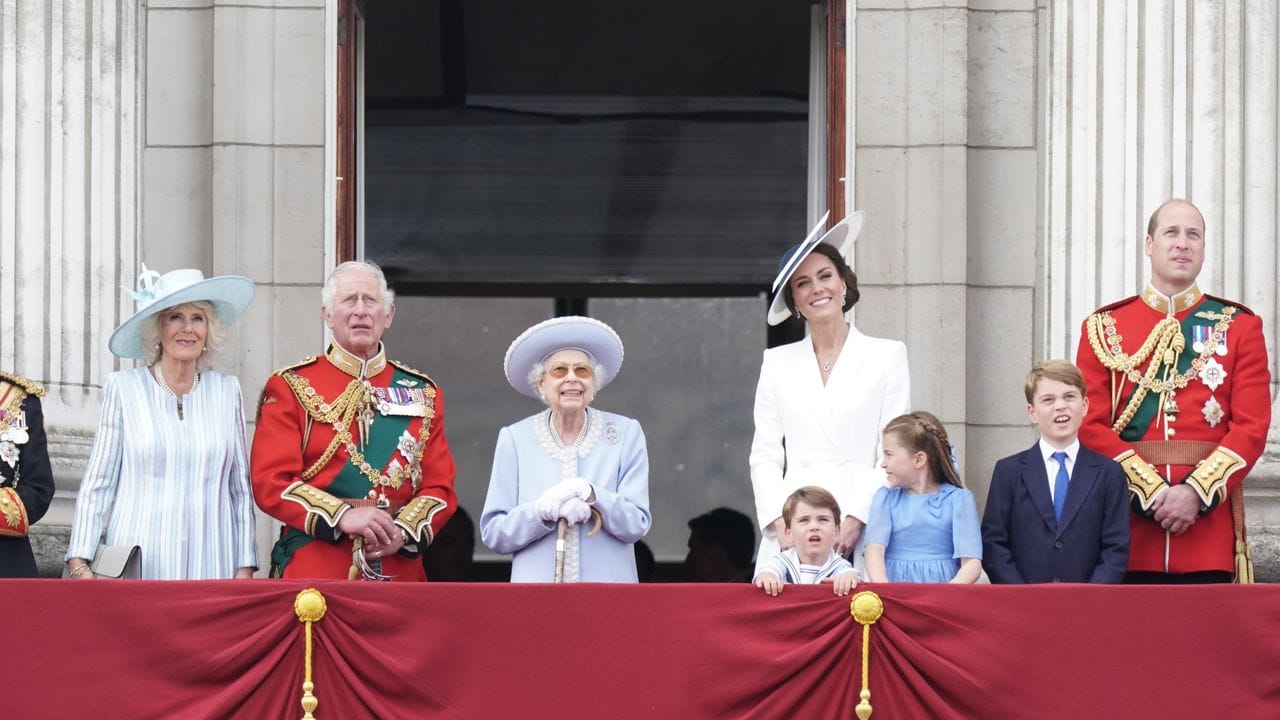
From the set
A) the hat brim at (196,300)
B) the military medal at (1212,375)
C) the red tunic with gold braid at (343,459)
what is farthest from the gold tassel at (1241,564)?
the hat brim at (196,300)

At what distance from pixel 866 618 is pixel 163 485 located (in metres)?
2.38

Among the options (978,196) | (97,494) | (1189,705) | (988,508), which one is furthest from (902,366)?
(97,494)

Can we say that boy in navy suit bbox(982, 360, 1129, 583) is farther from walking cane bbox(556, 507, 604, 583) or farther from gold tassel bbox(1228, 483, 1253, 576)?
walking cane bbox(556, 507, 604, 583)

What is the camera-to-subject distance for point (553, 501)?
659cm

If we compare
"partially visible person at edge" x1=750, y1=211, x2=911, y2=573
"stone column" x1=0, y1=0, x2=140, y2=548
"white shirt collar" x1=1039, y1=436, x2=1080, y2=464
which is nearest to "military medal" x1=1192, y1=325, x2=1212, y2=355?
"white shirt collar" x1=1039, y1=436, x2=1080, y2=464

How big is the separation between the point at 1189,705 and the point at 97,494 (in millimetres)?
3542

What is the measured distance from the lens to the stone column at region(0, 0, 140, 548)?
8688 mm

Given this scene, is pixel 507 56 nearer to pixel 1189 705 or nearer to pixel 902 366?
pixel 902 366

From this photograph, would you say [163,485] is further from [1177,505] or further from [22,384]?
[1177,505]

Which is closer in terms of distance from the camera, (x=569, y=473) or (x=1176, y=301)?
(x=569, y=473)

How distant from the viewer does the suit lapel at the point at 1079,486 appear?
657 cm

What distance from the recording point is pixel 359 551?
6.67m

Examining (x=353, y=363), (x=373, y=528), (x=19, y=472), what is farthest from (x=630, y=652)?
(x=19, y=472)

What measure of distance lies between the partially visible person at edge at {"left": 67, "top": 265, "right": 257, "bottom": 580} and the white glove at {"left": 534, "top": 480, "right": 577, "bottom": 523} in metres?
1.03
